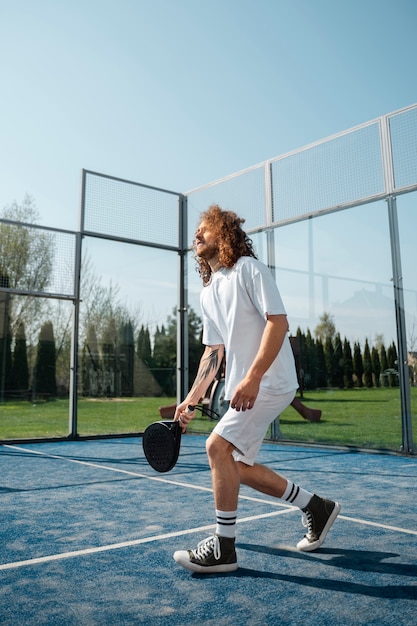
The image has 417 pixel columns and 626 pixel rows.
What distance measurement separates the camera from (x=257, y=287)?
241 centimetres

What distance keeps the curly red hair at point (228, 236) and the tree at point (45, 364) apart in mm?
5680

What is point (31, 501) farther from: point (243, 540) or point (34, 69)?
point (34, 69)

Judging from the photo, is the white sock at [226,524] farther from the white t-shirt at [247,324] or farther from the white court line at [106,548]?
the white court line at [106,548]

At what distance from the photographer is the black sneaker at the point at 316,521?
266 cm

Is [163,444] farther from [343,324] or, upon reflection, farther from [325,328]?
[325,328]

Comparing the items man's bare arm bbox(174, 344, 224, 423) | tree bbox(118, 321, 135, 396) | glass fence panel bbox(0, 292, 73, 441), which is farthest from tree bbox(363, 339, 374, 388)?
man's bare arm bbox(174, 344, 224, 423)

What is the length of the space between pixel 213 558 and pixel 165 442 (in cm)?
58

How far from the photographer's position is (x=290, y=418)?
24.4 feet

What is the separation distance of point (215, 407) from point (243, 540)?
5366 millimetres

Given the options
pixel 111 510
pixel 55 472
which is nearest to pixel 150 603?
pixel 111 510

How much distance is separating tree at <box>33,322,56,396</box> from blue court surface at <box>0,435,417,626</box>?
9.40 feet

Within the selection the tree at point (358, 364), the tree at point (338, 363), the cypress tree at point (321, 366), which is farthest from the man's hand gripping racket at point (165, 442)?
the cypress tree at point (321, 366)

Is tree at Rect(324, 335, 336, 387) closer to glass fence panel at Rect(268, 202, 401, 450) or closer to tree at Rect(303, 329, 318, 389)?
glass fence panel at Rect(268, 202, 401, 450)

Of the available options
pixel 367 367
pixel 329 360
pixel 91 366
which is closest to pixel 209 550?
pixel 367 367
